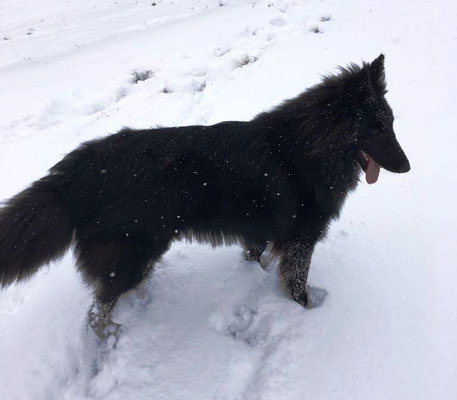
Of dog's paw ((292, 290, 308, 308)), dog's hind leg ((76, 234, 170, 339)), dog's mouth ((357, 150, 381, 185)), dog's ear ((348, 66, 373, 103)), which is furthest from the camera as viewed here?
dog's paw ((292, 290, 308, 308))

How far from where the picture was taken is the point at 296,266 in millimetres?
2693

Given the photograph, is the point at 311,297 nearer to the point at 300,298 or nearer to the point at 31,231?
the point at 300,298

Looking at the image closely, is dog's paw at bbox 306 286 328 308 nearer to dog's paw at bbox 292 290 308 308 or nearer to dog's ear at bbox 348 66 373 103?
dog's paw at bbox 292 290 308 308

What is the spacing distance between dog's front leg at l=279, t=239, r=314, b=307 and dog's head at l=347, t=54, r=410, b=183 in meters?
0.69

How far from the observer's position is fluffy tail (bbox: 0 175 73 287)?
82.4 inches

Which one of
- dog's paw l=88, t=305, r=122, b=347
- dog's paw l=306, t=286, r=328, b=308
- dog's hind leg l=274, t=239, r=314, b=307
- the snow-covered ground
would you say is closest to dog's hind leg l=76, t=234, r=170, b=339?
dog's paw l=88, t=305, r=122, b=347

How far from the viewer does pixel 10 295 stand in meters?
2.84

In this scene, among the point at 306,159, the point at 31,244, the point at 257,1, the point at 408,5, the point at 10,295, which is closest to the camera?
the point at 31,244

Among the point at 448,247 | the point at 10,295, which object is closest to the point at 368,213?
the point at 448,247

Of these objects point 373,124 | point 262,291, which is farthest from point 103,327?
point 373,124

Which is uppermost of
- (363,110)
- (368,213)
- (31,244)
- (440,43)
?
(363,110)

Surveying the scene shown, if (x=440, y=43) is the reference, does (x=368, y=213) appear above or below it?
below

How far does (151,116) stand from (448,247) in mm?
3962

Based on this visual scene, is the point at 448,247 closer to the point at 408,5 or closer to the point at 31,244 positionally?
the point at 31,244
